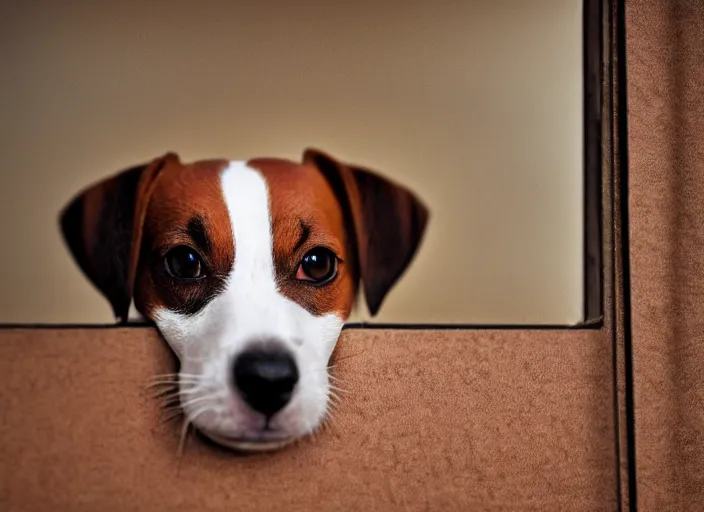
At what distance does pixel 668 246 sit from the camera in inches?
41.8

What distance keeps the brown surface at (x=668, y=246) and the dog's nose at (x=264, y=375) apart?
62cm

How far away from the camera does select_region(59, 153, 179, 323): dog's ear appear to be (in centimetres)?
94

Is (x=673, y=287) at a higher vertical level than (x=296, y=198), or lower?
lower

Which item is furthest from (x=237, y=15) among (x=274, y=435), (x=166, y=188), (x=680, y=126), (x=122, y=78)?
(x=680, y=126)

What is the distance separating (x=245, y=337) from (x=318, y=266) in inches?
6.4

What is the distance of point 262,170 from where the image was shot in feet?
3.15

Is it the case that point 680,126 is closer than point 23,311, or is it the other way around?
point 23,311

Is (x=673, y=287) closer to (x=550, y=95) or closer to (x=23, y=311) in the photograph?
(x=550, y=95)

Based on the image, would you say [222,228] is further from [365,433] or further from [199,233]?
[365,433]

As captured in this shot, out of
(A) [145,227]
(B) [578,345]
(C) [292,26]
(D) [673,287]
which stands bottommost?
(B) [578,345]

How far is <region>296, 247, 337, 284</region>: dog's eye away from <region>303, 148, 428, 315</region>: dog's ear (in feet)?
0.20

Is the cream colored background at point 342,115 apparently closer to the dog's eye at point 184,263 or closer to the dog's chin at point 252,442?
the dog's eye at point 184,263

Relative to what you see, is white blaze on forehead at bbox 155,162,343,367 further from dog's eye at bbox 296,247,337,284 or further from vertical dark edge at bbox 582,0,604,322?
vertical dark edge at bbox 582,0,604,322

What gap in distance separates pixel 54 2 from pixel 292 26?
41cm
